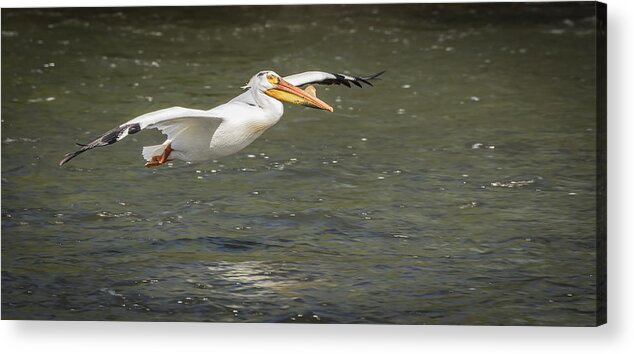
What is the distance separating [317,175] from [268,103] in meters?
0.36

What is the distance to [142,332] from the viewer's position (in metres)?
6.44

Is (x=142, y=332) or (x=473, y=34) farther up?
(x=473, y=34)

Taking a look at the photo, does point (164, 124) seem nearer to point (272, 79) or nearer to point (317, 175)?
point (272, 79)

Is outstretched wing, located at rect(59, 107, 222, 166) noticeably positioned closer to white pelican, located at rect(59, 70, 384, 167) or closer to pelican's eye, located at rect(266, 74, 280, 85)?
white pelican, located at rect(59, 70, 384, 167)

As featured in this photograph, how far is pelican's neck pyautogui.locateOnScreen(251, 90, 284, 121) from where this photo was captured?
6.43 metres

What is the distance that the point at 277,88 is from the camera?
6.44m

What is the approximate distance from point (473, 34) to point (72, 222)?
1.83 meters

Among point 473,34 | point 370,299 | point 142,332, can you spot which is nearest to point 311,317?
point 370,299

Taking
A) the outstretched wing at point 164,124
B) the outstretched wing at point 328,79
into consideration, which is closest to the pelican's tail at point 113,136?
the outstretched wing at point 164,124

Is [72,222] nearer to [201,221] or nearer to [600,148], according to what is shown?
[201,221]

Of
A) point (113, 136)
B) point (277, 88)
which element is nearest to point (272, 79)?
point (277, 88)

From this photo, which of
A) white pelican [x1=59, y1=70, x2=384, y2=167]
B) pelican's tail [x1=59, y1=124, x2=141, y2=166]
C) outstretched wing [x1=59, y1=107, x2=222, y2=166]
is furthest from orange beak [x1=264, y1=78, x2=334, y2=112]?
pelican's tail [x1=59, y1=124, x2=141, y2=166]

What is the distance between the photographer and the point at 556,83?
6.28m

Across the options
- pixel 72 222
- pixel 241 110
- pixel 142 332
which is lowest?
pixel 142 332
